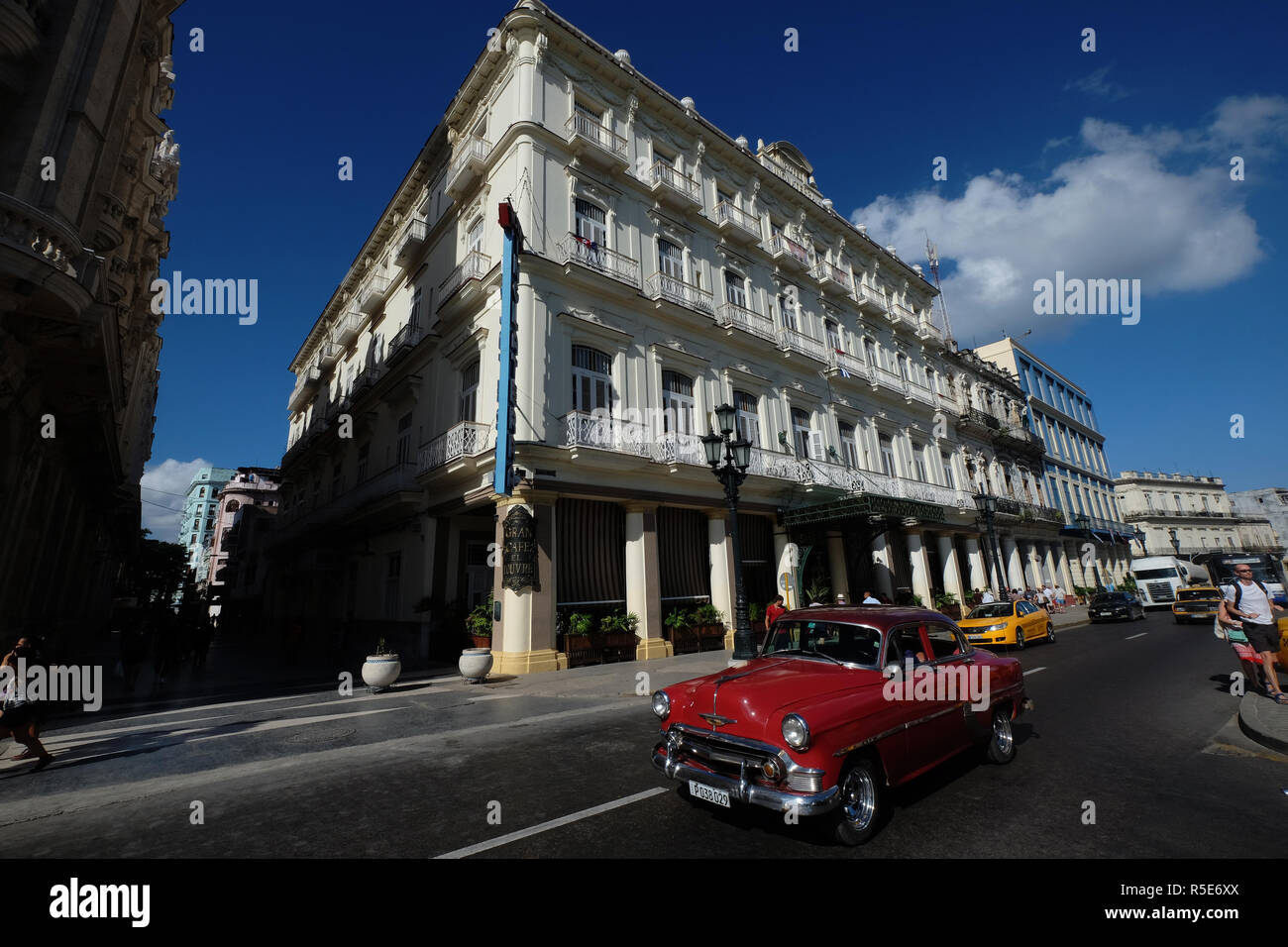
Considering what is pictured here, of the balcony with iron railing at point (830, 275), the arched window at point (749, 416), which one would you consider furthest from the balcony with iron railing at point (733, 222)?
the arched window at point (749, 416)

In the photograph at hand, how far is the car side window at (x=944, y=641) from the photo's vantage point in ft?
16.5

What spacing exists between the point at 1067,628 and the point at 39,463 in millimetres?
33681

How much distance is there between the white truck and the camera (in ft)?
91.2

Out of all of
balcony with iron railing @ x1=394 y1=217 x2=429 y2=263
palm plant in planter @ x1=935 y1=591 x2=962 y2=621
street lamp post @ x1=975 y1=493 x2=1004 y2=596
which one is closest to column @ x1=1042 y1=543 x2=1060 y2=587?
A: street lamp post @ x1=975 y1=493 x2=1004 y2=596

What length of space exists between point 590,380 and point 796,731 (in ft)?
42.1

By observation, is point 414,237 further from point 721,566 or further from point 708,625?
point 708,625

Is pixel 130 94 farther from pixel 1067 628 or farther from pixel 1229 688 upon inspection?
pixel 1067 628

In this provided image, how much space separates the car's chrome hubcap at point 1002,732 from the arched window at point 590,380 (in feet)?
37.9

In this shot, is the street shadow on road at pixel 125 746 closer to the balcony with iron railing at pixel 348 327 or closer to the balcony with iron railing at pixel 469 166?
the balcony with iron railing at pixel 469 166

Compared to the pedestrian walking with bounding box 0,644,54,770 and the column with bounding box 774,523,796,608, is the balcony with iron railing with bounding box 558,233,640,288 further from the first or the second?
the pedestrian walking with bounding box 0,644,54,770

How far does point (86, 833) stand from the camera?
4.13m

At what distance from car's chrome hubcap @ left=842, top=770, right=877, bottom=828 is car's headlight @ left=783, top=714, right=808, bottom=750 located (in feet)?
2.04

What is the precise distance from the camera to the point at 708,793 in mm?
3742
